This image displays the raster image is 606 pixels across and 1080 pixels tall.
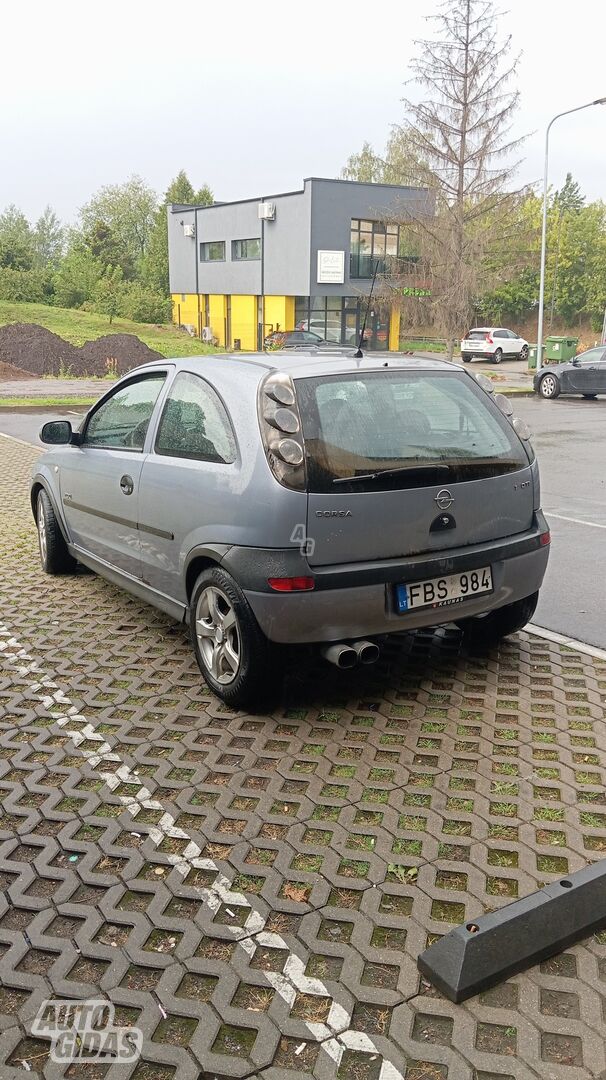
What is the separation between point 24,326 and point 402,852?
43.3 m

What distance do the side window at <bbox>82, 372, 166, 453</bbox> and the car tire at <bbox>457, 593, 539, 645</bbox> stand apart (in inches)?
85.3

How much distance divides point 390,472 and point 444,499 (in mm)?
326

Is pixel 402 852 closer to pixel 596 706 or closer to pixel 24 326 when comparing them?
pixel 596 706

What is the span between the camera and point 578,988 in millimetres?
2668

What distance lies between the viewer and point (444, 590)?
4.44 metres

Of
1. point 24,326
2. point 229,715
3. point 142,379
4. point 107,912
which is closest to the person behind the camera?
point 107,912

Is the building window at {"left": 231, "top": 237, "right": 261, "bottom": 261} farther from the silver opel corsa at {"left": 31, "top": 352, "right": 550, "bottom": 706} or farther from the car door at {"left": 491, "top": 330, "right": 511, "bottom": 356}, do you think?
the silver opel corsa at {"left": 31, "top": 352, "right": 550, "bottom": 706}

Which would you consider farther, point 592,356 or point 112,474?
point 592,356

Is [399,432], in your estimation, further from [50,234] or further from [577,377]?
[50,234]

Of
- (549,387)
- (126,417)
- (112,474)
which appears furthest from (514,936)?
(549,387)

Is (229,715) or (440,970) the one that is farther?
(229,715)

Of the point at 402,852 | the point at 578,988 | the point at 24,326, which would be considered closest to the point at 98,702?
the point at 402,852

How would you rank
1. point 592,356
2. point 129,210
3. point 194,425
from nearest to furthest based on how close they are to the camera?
point 194,425 < point 592,356 < point 129,210

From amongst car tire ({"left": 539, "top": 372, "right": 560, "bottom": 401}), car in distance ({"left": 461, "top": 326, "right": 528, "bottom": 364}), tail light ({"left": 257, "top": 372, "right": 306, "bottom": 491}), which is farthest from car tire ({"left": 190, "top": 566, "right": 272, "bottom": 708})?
car in distance ({"left": 461, "top": 326, "right": 528, "bottom": 364})
